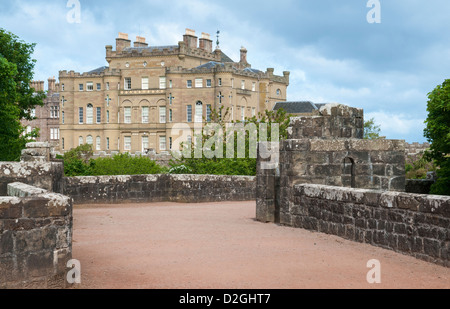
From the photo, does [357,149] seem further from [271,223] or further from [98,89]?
[98,89]

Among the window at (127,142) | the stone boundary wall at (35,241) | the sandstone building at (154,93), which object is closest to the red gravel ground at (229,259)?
the stone boundary wall at (35,241)

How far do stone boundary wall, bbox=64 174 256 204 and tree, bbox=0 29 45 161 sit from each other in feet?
35.5

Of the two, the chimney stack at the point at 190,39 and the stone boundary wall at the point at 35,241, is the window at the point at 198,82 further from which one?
the stone boundary wall at the point at 35,241

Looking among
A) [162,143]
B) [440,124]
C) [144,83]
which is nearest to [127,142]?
[162,143]

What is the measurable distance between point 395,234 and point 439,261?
3.33 ft

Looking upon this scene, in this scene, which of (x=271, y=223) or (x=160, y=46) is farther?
(x=160, y=46)

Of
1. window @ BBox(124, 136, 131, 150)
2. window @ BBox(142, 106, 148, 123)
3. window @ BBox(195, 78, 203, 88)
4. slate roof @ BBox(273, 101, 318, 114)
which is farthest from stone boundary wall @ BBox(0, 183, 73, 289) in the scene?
window @ BBox(124, 136, 131, 150)

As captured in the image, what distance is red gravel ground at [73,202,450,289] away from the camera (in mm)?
6711

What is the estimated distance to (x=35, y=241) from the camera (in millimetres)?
6227

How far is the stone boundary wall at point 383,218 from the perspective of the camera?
7.68 meters

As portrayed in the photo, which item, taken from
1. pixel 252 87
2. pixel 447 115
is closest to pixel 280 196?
pixel 447 115

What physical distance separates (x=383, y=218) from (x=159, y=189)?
1072 centimetres

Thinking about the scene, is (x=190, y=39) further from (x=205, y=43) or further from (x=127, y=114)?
(x=127, y=114)

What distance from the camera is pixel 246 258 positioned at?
812 cm
